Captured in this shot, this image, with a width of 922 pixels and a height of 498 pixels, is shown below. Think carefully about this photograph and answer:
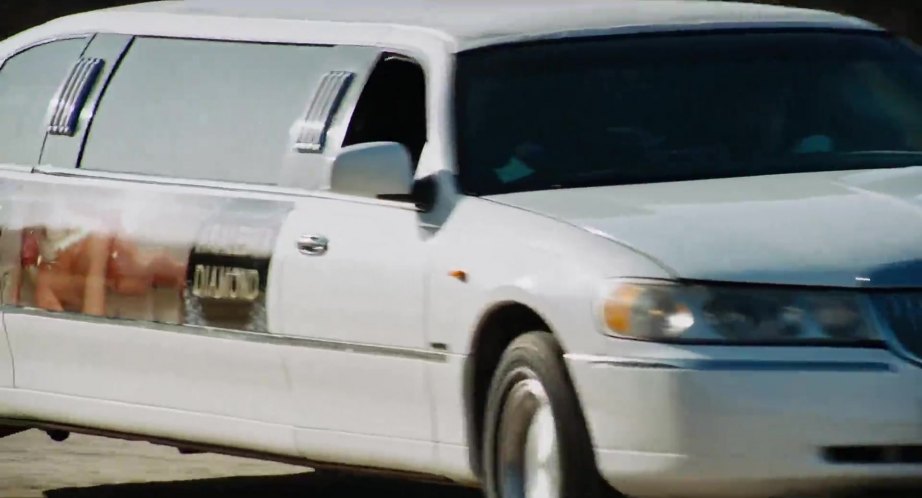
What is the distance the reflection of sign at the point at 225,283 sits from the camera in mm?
9477

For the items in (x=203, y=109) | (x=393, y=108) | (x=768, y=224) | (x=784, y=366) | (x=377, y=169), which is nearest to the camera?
(x=784, y=366)

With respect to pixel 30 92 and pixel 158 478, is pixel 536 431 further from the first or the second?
pixel 30 92

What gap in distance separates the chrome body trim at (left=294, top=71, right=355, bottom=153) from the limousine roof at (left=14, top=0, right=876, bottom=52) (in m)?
0.22

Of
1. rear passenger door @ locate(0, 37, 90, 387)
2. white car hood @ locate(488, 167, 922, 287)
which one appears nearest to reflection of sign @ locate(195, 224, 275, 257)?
white car hood @ locate(488, 167, 922, 287)

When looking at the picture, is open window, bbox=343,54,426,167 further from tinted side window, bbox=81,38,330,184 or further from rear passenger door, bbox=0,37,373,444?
tinted side window, bbox=81,38,330,184

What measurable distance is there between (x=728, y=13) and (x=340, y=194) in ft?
4.81

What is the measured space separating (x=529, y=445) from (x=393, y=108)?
1645 mm

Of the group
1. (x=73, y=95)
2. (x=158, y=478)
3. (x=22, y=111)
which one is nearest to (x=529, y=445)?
(x=73, y=95)

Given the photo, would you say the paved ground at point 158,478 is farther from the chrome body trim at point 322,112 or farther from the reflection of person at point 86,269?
the chrome body trim at point 322,112

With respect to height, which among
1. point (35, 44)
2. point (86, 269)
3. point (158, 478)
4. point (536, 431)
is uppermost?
point (35, 44)

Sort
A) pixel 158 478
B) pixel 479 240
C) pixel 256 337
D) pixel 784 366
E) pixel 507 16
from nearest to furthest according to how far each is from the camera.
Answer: pixel 784 366 < pixel 479 240 < pixel 256 337 < pixel 507 16 < pixel 158 478

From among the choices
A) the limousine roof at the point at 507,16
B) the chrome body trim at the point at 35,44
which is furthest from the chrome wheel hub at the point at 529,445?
the chrome body trim at the point at 35,44

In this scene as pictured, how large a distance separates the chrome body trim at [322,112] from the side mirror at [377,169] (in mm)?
577

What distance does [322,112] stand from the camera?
31.6 ft
